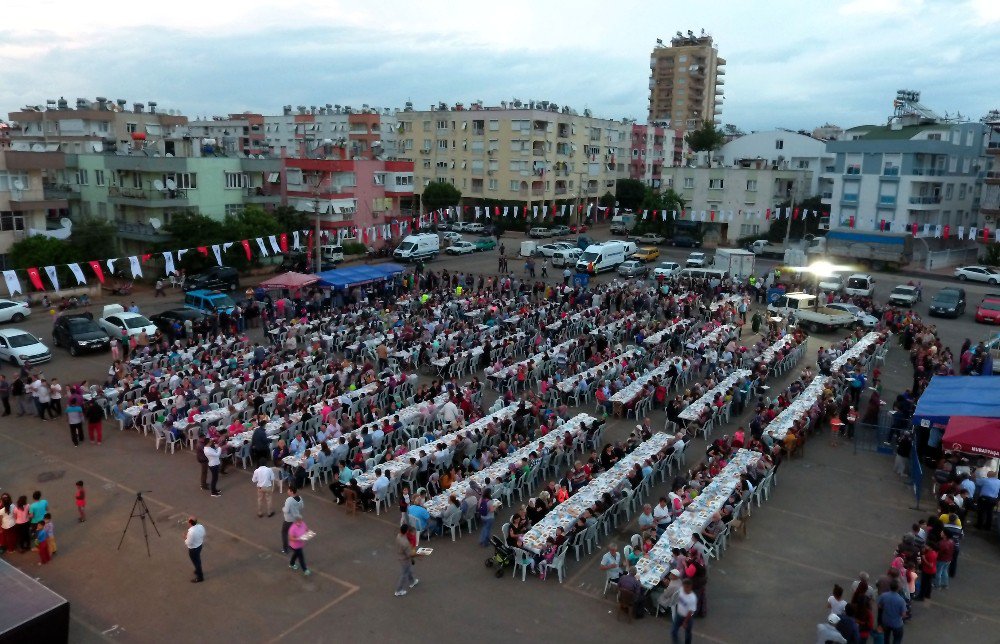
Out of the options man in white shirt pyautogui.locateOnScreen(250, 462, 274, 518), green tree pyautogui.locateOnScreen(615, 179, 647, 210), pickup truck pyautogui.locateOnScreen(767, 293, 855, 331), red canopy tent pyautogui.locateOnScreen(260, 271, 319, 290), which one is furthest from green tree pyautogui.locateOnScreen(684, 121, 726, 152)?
man in white shirt pyautogui.locateOnScreen(250, 462, 274, 518)

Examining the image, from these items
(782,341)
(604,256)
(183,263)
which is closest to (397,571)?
(782,341)

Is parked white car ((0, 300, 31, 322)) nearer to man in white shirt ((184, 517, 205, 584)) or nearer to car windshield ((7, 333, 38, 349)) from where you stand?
car windshield ((7, 333, 38, 349))

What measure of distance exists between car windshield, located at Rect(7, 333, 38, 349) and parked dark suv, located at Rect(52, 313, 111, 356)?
123 centimetres

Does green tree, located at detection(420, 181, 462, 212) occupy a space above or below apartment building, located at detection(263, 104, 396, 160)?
below

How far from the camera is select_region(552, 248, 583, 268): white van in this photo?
51.0m

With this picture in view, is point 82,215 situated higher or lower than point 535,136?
lower

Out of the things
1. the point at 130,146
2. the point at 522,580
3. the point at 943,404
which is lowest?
the point at 522,580

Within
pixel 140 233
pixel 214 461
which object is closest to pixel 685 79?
pixel 140 233

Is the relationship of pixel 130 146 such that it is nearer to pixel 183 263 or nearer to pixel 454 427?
pixel 183 263

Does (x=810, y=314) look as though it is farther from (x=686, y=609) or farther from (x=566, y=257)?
(x=686, y=609)

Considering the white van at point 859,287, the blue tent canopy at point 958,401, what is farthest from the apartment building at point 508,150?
the blue tent canopy at point 958,401

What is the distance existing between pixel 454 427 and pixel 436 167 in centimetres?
6413

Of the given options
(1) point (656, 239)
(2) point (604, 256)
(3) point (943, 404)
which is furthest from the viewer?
(1) point (656, 239)

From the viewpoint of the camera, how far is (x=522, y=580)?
42.9 feet
